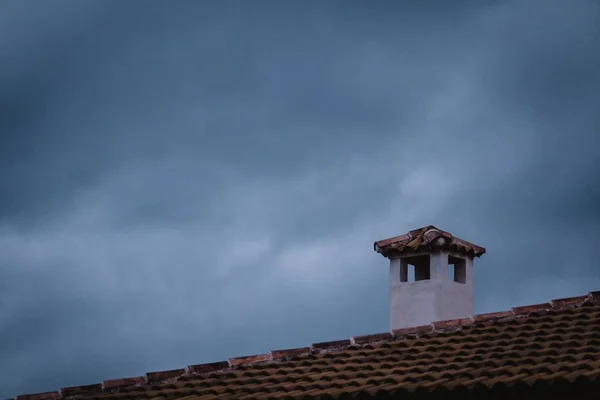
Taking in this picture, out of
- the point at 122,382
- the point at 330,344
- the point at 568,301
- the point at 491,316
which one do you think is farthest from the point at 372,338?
the point at 122,382

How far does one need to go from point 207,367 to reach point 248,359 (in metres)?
0.54

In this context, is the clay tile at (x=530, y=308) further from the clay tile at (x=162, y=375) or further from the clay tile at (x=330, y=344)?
the clay tile at (x=162, y=375)

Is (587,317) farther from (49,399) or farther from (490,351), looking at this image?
(49,399)

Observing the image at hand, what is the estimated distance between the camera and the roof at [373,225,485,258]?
49.4 feet

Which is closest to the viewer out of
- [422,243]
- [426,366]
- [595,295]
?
[426,366]

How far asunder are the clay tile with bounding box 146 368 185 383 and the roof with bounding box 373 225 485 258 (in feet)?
14.2

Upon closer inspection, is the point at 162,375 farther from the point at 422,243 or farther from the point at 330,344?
the point at 422,243

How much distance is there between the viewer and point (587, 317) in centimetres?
1131

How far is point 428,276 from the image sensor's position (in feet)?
51.9

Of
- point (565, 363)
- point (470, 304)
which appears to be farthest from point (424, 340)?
point (470, 304)

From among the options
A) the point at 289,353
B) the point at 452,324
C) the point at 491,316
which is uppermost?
the point at 491,316

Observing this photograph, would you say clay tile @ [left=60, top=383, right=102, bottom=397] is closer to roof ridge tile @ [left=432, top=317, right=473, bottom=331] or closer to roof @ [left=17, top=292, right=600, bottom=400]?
roof @ [left=17, top=292, right=600, bottom=400]

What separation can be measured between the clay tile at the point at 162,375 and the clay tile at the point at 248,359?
672 mm

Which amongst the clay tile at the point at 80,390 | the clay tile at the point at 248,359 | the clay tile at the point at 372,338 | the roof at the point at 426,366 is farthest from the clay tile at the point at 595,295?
the clay tile at the point at 80,390
